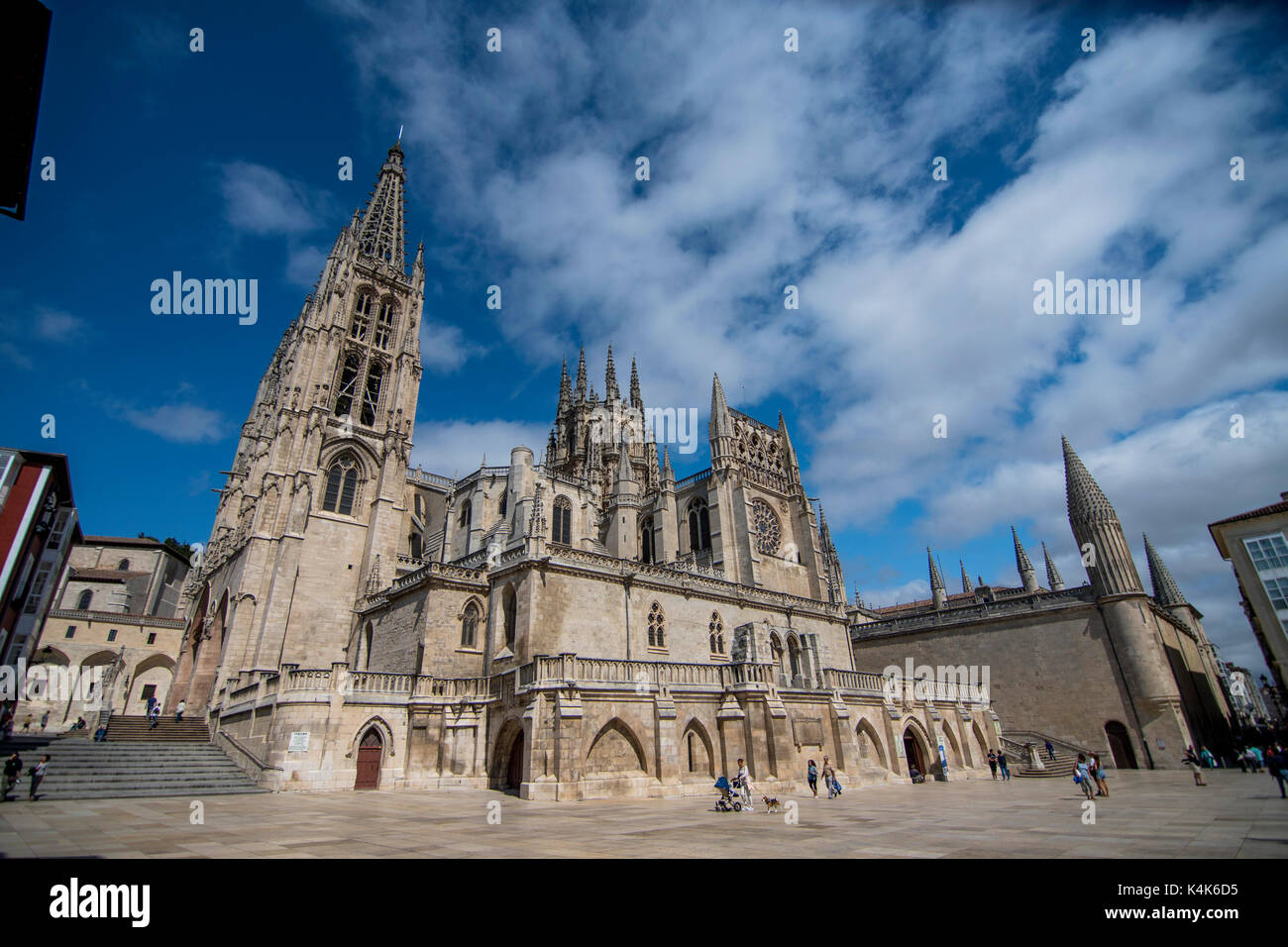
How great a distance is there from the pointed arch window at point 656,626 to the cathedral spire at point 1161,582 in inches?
1697

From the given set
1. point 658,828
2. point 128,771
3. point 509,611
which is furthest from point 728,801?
point 128,771

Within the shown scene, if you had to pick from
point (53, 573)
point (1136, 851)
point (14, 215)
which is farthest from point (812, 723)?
point (53, 573)

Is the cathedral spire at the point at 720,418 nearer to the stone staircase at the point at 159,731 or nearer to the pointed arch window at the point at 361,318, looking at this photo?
the pointed arch window at the point at 361,318

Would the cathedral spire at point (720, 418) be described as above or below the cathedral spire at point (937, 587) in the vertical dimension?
above

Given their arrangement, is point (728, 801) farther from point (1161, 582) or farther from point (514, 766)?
Result: point (1161, 582)

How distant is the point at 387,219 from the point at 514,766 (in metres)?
44.0

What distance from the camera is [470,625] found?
985 inches

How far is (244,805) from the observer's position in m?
14.2

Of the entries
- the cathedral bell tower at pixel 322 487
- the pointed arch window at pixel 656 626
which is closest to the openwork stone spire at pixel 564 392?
the cathedral bell tower at pixel 322 487

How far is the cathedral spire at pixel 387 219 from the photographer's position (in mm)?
45250
